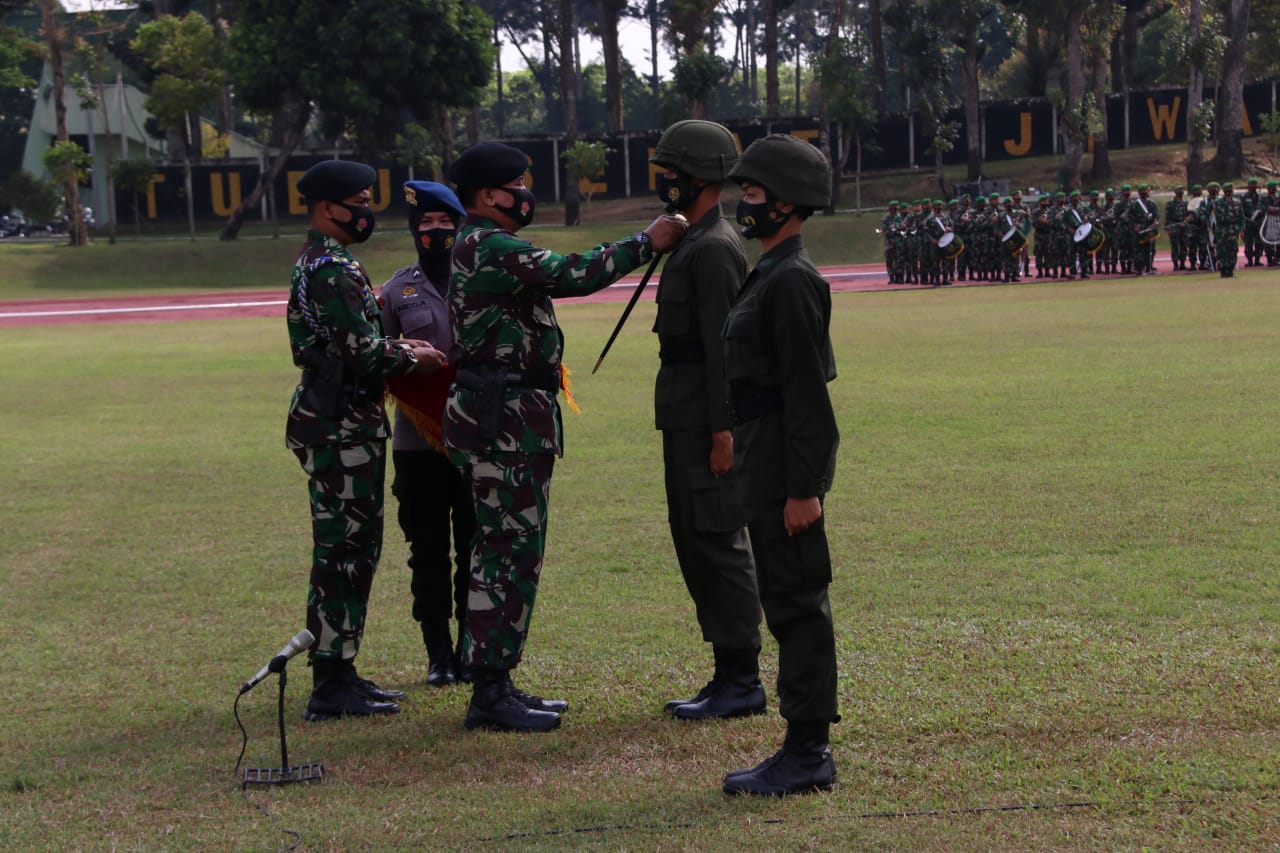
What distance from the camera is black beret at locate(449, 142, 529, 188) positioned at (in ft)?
17.2

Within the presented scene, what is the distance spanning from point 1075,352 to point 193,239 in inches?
1429

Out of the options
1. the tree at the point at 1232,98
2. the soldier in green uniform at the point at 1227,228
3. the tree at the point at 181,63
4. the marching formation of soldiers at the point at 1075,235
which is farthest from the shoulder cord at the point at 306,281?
the tree at the point at 1232,98

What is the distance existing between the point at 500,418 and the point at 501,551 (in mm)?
484

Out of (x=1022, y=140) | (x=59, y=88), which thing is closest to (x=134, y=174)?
(x=59, y=88)

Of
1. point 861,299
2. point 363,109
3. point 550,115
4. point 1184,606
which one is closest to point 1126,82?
point 363,109

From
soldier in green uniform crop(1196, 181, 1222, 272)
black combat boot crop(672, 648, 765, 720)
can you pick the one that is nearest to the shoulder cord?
black combat boot crop(672, 648, 765, 720)

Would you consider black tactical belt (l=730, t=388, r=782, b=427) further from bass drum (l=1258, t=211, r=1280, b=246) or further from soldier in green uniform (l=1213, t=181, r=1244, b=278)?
bass drum (l=1258, t=211, r=1280, b=246)

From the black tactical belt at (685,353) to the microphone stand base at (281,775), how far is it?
189 cm

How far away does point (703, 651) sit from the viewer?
6000 millimetres

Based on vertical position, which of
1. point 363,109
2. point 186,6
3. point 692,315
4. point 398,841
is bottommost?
point 398,841

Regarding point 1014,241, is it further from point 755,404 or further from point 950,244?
point 755,404

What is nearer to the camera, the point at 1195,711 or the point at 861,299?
the point at 1195,711

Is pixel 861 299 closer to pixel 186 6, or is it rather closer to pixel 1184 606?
pixel 1184 606

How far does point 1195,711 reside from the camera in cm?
482
